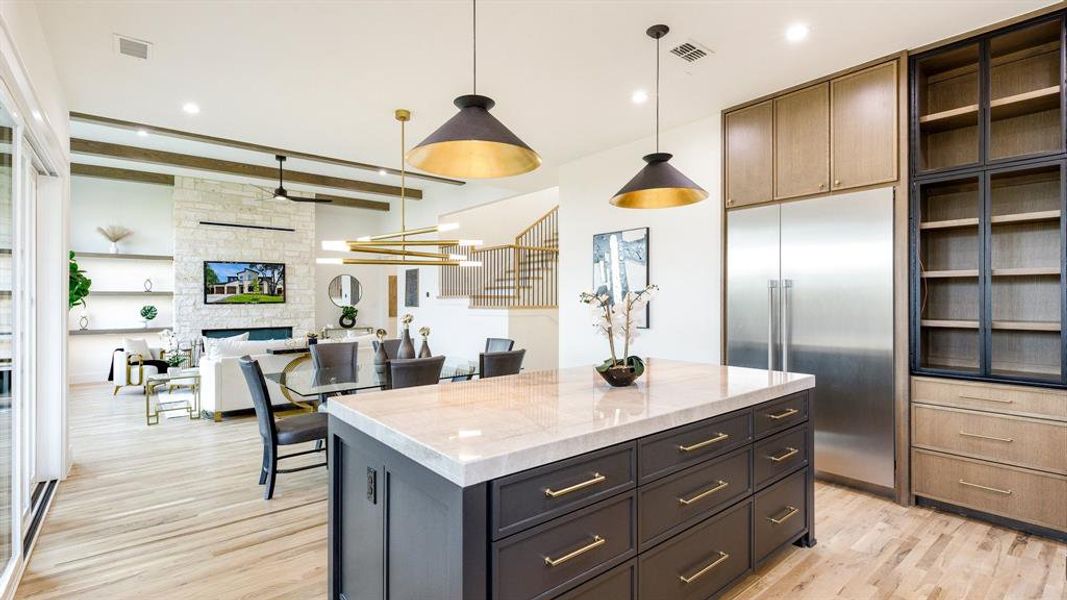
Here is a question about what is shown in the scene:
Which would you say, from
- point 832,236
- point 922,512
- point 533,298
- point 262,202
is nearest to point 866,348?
point 832,236

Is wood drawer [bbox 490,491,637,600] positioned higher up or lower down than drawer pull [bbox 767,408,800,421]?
lower down

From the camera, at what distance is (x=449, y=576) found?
54.5 inches

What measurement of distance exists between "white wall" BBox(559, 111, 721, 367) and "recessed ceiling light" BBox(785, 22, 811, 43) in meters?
1.24

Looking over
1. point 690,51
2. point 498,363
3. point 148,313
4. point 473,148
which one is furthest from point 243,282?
point 690,51

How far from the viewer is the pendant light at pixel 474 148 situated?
198 centimetres

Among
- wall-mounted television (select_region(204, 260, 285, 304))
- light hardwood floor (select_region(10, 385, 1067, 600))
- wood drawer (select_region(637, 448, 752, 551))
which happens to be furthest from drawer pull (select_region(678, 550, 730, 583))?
wall-mounted television (select_region(204, 260, 285, 304))

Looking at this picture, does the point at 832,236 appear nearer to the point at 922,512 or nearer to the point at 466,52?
the point at 922,512

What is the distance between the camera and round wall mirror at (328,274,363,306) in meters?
10.3

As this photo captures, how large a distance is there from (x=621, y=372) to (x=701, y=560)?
2.72ft

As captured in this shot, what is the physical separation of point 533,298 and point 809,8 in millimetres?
5978

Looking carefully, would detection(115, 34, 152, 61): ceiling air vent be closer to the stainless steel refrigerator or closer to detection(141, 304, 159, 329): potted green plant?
the stainless steel refrigerator

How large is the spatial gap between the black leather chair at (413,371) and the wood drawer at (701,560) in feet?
6.59

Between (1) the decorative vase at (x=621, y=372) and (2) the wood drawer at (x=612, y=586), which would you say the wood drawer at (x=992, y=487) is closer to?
(1) the decorative vase at (x=621, y=372)

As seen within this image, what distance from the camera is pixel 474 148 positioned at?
2.33 meters
